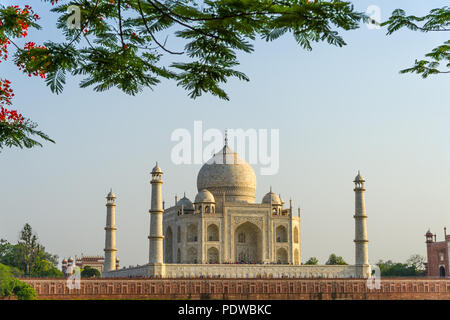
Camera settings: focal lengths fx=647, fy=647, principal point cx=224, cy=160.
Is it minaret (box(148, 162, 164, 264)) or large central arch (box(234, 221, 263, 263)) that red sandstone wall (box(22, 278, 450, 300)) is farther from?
large central arch (box(234, 221, 263, 263))

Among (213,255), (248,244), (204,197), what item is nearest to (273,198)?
(248,244)

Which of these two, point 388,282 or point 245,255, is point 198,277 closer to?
point 245,255

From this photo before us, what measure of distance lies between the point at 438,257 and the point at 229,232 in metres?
18.1

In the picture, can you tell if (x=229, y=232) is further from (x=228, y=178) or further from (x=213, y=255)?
(x=228, y=178)

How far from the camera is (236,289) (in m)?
32.1

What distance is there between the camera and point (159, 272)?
32938 millimetres

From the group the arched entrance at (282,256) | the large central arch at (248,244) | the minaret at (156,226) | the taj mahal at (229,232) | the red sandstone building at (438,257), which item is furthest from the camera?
the red sandstone building at (438,257)

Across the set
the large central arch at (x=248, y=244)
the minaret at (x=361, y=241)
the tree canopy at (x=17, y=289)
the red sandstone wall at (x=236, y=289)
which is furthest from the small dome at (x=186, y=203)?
the tree canopy at (x=17, y=289)

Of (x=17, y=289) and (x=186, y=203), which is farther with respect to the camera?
(x=186, y=203)

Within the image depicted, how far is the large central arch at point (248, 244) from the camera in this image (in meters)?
39.0

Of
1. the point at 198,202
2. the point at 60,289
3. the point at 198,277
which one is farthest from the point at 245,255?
the point at 60,289

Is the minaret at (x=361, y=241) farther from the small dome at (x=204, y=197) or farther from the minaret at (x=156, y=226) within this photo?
the minaret at (x=156, y=226)

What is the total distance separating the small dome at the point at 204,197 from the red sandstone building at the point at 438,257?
60.7ft
